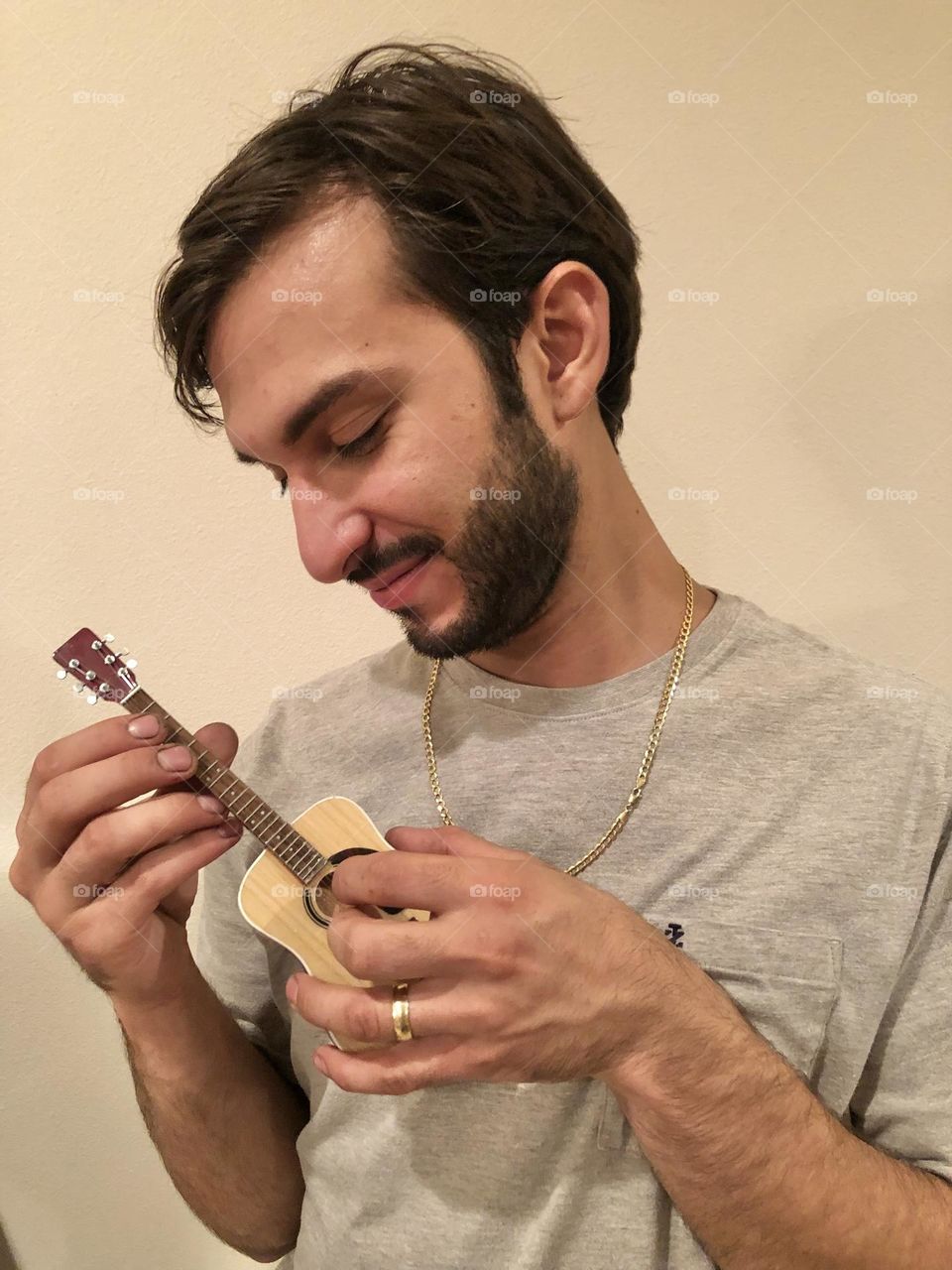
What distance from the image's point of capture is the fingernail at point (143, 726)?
620 millimetres

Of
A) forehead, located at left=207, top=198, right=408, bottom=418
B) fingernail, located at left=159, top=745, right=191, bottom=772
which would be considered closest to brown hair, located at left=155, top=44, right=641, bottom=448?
forehead, located at left=207, top=198, right=408, bottom=418

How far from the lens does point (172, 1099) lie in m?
0.75

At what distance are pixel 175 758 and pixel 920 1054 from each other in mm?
617

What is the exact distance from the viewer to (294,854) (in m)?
0.69

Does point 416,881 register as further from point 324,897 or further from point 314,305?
point 314,305

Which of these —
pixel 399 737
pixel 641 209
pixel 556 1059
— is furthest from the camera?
pixel 641 209

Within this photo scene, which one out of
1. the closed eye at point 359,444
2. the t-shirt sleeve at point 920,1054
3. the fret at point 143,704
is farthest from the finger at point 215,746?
the t-shirt sleeve at point 920,1054

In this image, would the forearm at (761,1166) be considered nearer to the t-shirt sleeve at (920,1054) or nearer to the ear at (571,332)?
the t-shirt sleeve at (920,1054)

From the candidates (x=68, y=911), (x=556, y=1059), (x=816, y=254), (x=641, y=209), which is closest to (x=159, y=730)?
(x=68, y=911)

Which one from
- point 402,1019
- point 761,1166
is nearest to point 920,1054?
point 761,1166

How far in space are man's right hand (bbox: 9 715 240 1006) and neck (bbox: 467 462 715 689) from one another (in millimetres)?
297

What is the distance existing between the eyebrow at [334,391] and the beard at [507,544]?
0.34ft

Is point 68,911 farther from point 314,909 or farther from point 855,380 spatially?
point 855,380

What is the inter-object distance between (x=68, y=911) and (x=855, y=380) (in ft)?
3.48
